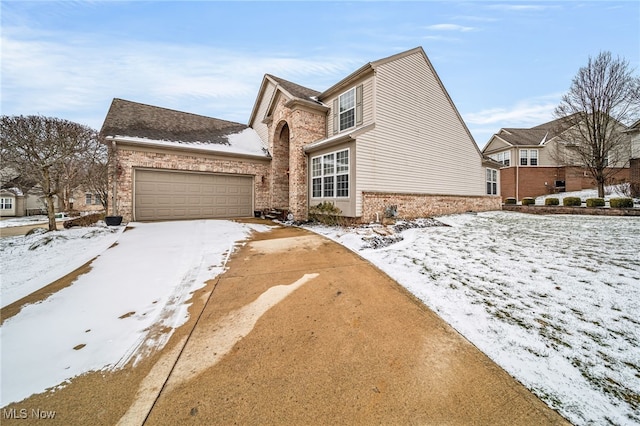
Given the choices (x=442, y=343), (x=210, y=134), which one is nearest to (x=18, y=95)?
(x=210, y=134)

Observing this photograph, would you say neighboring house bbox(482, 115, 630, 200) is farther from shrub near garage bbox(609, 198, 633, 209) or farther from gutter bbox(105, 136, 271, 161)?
gutter bbox(105, 136, 271, 161)

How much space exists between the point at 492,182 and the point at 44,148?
22.4 m

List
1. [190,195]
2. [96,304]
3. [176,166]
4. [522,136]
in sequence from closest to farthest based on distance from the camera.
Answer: [96,304] → [176,166] → [190,195] → [522,136]

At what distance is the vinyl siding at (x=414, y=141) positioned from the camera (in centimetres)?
957

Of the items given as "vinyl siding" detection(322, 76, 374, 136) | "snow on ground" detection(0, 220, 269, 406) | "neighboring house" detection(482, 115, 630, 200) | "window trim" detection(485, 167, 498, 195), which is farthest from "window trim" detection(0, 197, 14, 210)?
"neighboring house" detection(482, 115, 630, 200)

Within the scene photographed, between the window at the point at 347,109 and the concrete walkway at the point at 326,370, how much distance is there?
8.82 metres

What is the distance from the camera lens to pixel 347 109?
10789 millimetres

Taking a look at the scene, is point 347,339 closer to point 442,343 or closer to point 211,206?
point 442,343

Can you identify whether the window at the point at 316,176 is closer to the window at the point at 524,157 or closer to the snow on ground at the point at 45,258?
the snow on ground at the point at 45,258

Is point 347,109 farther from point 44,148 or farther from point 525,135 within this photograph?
point 525,135

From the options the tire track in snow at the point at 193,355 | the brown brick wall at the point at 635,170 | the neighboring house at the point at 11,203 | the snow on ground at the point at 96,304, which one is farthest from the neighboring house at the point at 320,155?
the neighboring house at the point at 11,203

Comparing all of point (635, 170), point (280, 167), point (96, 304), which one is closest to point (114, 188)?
point (280, 167)

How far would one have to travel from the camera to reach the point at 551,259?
178 inches

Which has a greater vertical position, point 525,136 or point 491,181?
point 525,136
